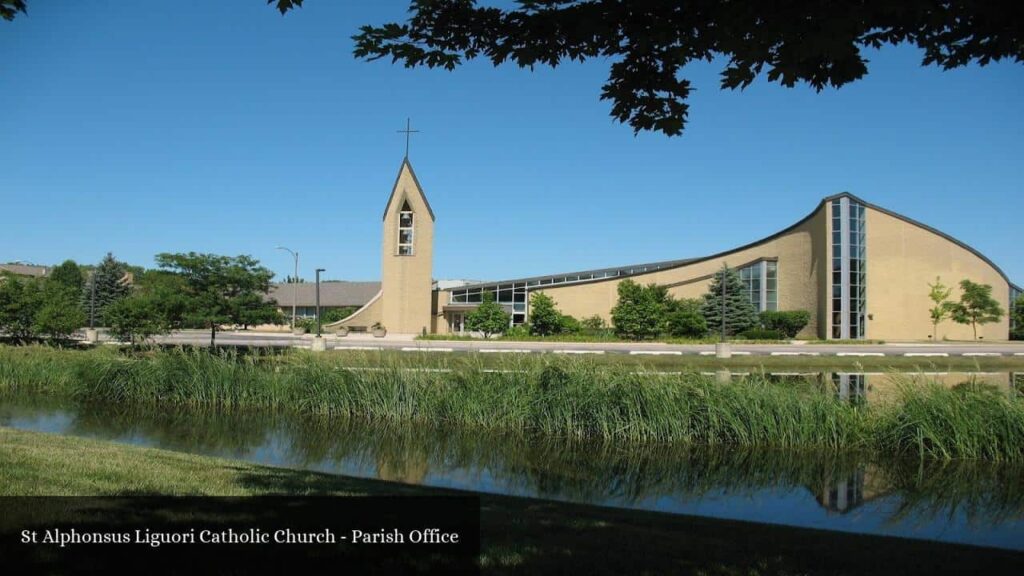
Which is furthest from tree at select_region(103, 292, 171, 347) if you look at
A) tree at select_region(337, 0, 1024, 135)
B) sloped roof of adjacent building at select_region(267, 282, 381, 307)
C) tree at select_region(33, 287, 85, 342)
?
sloped roof of adjacent building at select_region(267, 282, 381, 307)

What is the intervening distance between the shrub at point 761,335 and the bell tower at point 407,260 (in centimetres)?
2111

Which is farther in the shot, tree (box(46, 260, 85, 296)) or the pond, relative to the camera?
tree (box(46, 260, 85, 296))

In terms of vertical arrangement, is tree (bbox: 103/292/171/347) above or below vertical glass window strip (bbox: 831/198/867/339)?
below

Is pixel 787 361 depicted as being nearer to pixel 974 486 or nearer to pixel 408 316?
pixel 974 486

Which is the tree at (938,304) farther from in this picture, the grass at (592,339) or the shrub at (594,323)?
the shrub at (594,323)

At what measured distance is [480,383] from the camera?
14672mm

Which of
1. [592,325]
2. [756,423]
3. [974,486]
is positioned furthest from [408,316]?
[974,486]

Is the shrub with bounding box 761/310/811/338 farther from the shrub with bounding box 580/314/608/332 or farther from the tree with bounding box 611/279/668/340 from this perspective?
the shrub with bounding box 580/314/608/332

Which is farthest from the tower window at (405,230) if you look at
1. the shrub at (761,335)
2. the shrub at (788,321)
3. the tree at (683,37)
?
the tree at (683,37)

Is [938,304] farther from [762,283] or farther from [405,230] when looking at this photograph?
[405,230]

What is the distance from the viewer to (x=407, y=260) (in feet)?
160

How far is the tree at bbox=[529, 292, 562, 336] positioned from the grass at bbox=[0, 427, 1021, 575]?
37.0 m

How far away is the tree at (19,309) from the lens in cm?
2797

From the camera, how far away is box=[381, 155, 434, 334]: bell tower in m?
48.9
